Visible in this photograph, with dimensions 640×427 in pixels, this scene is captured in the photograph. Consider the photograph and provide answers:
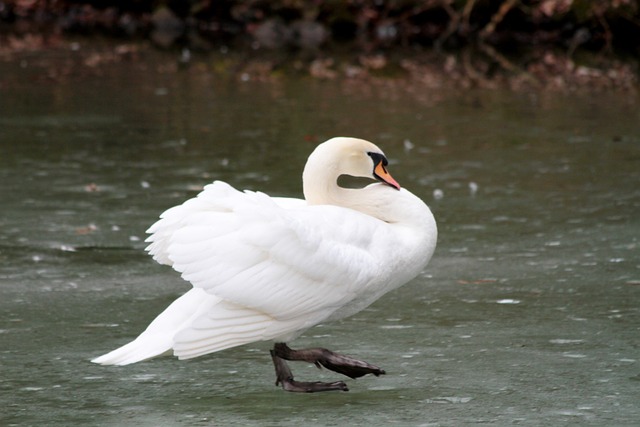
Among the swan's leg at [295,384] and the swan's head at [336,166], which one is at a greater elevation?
the swan's head at [336,166]

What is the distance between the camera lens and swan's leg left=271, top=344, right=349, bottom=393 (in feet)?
14.9

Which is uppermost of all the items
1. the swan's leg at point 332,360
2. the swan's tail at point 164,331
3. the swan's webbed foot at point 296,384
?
the swan's tail at point 164,331

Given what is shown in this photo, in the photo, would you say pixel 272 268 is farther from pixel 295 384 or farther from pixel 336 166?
pixel 336 166

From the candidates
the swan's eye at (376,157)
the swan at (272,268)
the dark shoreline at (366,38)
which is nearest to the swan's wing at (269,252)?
the swan at (272,268)

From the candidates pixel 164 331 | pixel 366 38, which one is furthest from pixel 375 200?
pixel 366 38

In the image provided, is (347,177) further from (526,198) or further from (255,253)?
(255,253)

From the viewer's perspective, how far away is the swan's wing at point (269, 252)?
4.31 metres

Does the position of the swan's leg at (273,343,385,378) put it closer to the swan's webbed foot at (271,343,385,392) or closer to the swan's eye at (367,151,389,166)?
the swan's webbed foot at (271,343,385,392)

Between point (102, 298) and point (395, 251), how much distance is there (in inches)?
74.5

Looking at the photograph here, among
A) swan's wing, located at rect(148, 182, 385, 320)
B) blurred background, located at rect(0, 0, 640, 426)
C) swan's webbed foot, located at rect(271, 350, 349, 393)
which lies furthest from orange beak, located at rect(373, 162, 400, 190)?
swan's webbed foot, located at rect(271, 350, 349, 393)

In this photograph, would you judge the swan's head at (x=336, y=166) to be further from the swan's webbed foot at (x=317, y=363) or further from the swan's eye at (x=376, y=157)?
the swan's webbed foot at (x=317, y=363)

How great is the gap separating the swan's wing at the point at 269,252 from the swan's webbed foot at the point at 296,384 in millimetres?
222

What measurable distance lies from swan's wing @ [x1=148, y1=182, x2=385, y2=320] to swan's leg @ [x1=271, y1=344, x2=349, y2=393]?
222mm

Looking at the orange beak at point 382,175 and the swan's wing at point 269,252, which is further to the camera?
the orange beak at point 382,175
